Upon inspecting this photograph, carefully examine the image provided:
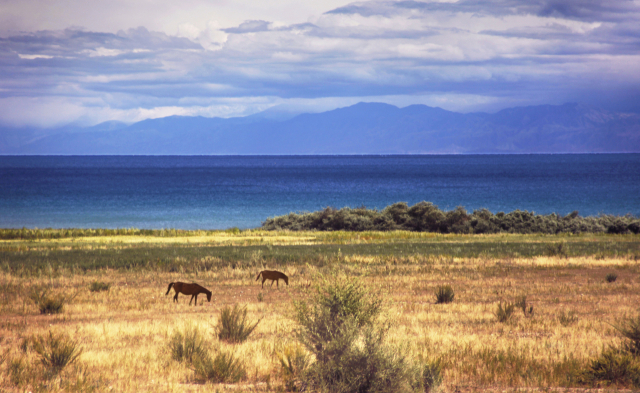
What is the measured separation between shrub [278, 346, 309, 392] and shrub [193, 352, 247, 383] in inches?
24.4

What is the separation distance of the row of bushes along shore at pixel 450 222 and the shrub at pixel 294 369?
134 ft

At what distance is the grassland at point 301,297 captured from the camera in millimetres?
7680

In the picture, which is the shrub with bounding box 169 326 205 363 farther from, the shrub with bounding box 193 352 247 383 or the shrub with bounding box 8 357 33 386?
the shrub with bounding box 8 357 33 386

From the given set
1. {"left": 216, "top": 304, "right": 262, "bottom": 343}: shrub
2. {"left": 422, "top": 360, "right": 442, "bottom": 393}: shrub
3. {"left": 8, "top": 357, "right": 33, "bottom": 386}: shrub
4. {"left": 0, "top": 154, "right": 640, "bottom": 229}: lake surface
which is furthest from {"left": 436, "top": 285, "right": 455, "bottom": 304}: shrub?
{"left": 0, "top": 154, "right": 640, "bottom": 229}: lake surface

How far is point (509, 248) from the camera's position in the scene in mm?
27812

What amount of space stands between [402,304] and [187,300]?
5673mm

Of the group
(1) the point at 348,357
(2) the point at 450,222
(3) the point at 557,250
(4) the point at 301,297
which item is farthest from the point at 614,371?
(2) the point at 450,222

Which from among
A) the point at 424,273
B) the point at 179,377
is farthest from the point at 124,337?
the point at 424,273

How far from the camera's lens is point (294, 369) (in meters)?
7.62

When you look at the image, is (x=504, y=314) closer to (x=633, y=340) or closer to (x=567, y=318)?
(x=567, y=318)

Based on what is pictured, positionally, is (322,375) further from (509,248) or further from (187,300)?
(509,248)

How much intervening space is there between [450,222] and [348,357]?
1754 inches

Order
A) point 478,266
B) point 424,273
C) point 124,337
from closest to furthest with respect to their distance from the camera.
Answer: point 124,337, point 424,273, point 478,266

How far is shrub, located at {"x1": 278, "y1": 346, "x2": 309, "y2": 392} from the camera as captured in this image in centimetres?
711
